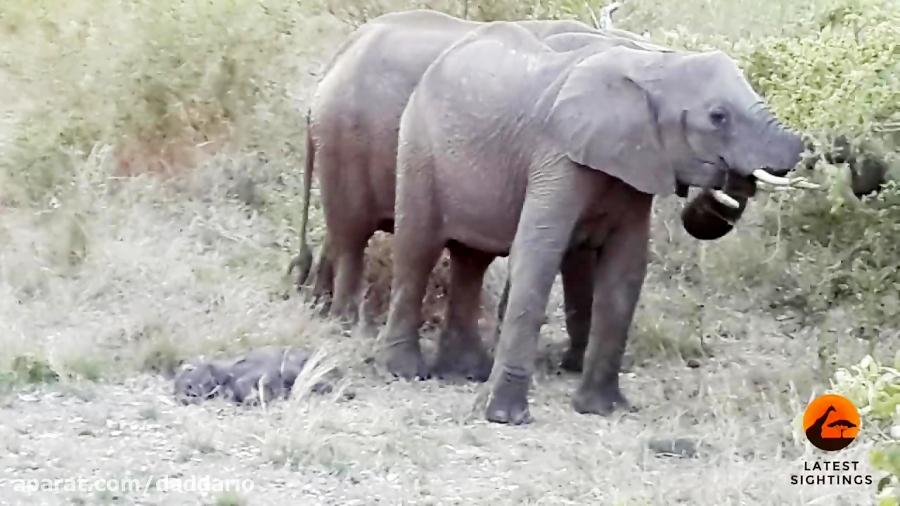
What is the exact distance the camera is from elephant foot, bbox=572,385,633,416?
6930 millimetres

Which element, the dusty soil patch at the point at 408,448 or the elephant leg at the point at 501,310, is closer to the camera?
the dusty soil patch at the point at 408,448

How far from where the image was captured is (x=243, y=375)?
683 cm

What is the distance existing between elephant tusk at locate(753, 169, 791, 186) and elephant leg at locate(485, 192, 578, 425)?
83 centimetres

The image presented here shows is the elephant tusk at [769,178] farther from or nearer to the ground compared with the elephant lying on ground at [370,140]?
farther from the ground

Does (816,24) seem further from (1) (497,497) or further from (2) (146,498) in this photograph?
(2) (146,498)

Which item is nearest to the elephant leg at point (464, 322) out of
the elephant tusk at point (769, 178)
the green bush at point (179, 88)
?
the elephant tusk at point (769, 178)

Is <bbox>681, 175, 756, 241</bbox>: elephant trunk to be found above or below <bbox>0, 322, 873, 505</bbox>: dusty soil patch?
above

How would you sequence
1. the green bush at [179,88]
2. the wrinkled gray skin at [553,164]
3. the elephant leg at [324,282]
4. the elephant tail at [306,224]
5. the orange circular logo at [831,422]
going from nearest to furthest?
the orange circular logo at [831,422]
the wrinkled gray skin at [553,164]
the elephant tail at [306,224]
the elephant leg at [324,282]
the green bush at [179,88]

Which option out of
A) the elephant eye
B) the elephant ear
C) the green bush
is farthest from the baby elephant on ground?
the green bush

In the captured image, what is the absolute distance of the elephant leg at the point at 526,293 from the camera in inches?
260

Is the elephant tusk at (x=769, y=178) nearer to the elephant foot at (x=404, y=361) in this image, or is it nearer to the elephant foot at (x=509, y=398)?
the elephant foot at (x=509, y=398)

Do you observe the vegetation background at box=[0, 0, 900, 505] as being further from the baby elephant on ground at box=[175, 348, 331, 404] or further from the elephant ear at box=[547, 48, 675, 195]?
the elephant ear at box=[547, 48, 675, 195]

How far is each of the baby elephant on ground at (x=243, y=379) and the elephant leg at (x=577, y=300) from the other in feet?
4.78

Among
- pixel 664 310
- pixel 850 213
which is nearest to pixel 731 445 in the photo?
pixel 850 213
